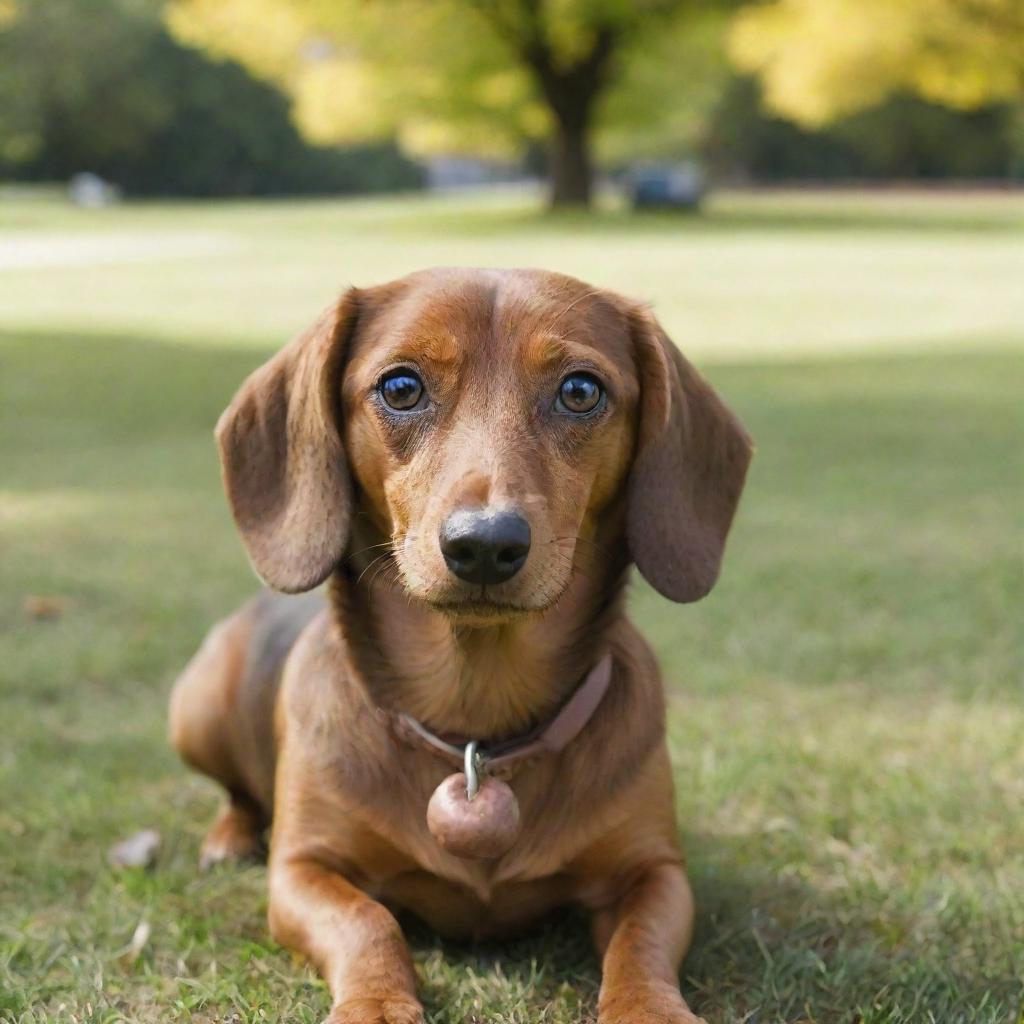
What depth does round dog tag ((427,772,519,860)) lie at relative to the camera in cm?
268

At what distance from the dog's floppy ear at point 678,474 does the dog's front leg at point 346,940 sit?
875 mm

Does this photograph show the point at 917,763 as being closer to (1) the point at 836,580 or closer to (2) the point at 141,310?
(1) the point at 836,580

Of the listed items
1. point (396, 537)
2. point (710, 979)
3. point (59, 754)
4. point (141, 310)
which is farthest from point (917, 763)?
point (141, 310)

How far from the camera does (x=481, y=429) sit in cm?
274

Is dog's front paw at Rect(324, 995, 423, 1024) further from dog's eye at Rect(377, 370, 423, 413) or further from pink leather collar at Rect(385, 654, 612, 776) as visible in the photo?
dog's eye at Rect(377, 370, 423, 413)

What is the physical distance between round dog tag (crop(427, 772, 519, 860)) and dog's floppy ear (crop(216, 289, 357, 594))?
531 mm

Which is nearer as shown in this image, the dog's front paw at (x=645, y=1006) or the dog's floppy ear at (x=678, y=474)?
the dog's front paw at (x=645, y=1006)

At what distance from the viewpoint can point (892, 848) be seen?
3568 millimetres

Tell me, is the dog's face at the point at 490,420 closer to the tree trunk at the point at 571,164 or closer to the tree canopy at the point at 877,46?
the tree trunk at the point at 571,164

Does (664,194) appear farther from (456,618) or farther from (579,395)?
(456,618)

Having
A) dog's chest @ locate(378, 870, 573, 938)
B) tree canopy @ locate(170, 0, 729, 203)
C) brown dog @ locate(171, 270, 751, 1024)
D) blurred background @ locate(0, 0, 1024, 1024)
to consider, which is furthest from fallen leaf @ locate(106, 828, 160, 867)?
tree canopy @ locate(170, 0, 729, 203)

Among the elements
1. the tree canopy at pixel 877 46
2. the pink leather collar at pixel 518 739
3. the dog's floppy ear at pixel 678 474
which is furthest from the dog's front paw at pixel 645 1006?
the tree canopy at pixel 877 46

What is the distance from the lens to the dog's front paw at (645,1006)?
247 centimetres

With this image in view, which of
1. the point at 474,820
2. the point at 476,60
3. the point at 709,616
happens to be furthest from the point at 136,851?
the point at 476,60
